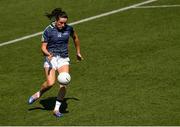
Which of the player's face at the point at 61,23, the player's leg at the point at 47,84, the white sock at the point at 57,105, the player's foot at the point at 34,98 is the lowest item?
the white sock at the point at 57,105

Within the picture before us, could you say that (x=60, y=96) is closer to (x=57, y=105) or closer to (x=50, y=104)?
(x=57, y=105)

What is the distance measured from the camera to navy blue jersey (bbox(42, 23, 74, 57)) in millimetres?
14984

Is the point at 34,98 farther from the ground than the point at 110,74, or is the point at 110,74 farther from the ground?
the point at 34,98

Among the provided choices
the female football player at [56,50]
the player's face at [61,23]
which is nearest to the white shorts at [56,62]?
the female football player at [56,50]

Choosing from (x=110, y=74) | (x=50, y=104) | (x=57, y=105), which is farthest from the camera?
(x=110, y=74)

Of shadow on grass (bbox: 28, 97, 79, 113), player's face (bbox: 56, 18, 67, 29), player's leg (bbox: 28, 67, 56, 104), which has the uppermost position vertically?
player's face (bbox: 56, 18, 67, 29)

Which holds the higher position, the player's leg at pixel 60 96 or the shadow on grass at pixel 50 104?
the player's leg at pixel 60 96

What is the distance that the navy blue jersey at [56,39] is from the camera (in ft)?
49.2

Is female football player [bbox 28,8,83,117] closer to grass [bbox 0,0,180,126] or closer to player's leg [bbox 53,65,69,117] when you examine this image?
player's leg [bbox 53,65,69,117]

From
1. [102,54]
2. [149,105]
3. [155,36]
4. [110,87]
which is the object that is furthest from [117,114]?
[155,36]

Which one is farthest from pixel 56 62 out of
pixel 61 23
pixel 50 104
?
pixel 50 104

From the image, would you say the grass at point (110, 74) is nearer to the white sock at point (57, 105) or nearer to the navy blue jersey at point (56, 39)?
the white sock at point (57, 105)

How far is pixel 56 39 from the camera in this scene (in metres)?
15.0

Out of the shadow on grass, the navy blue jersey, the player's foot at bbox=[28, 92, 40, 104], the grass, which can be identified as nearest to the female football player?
the navy blue jersey
